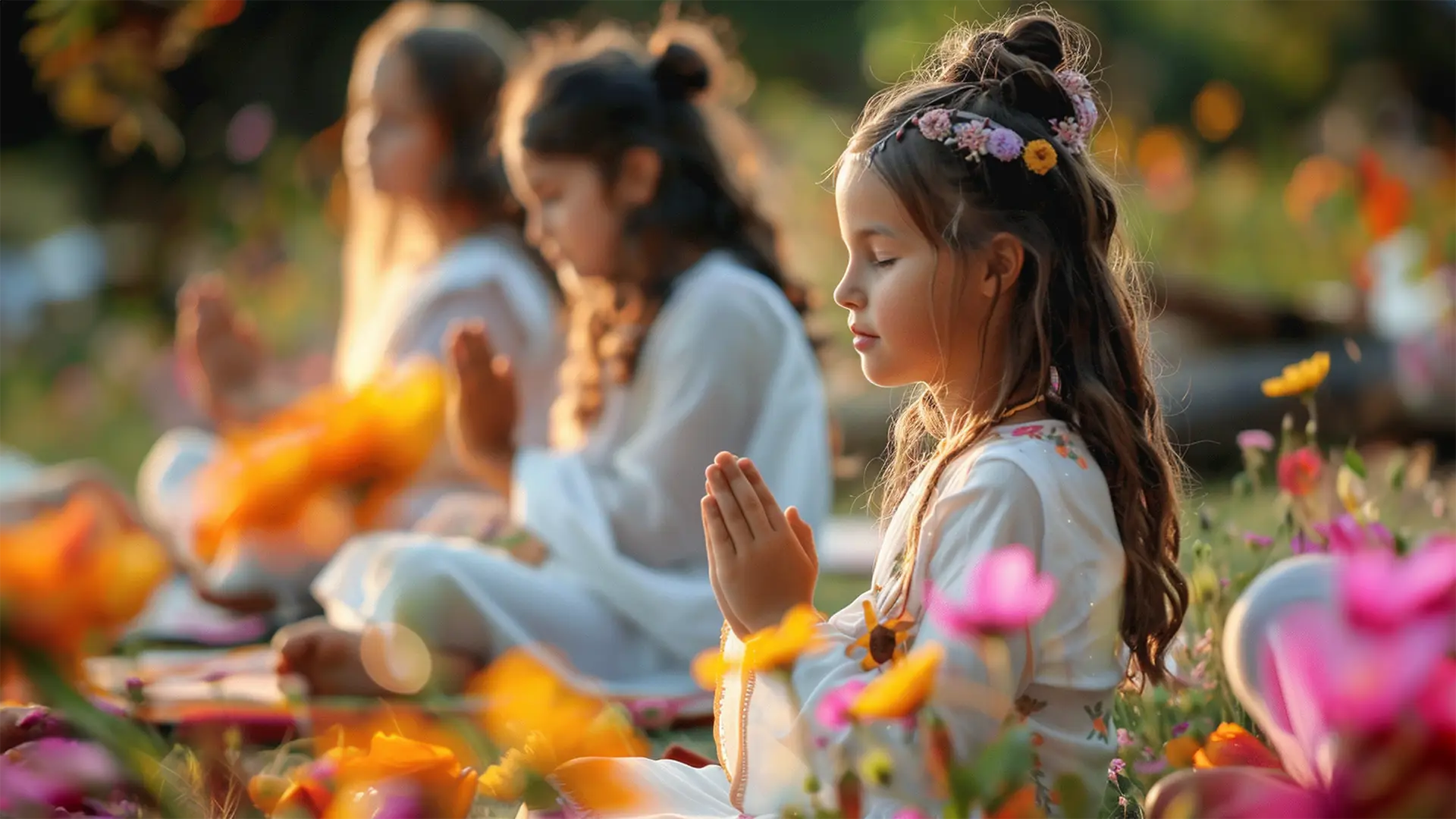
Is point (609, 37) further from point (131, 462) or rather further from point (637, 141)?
point (131, 462)

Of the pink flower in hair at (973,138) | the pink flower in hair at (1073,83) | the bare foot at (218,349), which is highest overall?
the pink flower in hair at (1073,83)

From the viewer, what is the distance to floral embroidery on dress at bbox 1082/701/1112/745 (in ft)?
4.80

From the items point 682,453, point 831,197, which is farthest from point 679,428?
point 831,197

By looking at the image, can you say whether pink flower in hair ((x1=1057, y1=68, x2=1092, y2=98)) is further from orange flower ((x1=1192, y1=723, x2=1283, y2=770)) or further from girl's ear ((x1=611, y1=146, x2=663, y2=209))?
girl's ear ((x1=611, y1=146, x2=663, y2=209))

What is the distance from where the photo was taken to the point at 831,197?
8125 mm

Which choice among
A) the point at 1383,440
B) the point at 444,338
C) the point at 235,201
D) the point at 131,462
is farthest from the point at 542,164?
the point at 235,201

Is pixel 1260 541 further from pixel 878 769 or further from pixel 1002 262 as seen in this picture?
pixel 878 769

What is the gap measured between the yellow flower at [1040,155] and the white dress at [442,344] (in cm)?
206

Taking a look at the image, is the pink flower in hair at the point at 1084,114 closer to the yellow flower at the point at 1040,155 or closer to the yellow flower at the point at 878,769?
the yellow flower at the point at 1040,155

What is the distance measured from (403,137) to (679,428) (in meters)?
1.40

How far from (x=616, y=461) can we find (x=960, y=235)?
4.20 ft

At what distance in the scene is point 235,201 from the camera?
766cm

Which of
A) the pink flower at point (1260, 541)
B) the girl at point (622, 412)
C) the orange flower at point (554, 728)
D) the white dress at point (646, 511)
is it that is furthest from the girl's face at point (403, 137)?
the pink flower at point (1260, 541)

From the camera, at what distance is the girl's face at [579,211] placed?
2.70 meters
